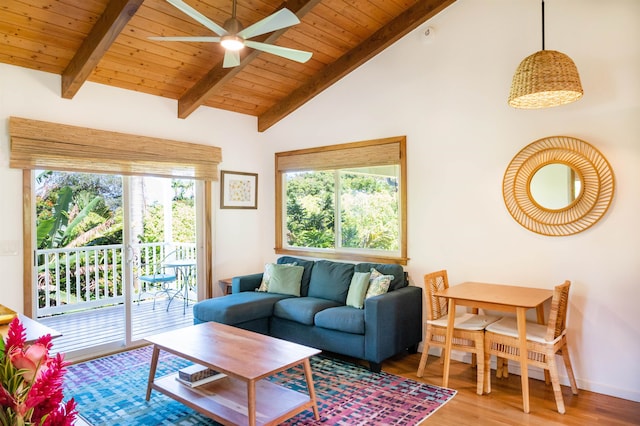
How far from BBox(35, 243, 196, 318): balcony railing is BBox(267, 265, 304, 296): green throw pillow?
1.34 meters

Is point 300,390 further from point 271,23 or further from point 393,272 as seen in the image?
point 271,23

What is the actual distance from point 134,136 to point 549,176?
3.84m

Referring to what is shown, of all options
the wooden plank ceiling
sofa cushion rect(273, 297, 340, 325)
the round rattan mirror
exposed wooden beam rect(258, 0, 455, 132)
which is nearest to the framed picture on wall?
exposed wooden beam rect(258, 0, 455, 132)

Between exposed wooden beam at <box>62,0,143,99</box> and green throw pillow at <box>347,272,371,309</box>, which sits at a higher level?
exposed wooden beam at <box>62,0,143,99</box>

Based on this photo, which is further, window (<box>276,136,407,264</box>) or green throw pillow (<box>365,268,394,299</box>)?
window (<box>276,136,407,264</box>)

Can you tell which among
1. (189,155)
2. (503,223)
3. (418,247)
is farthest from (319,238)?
(503,223)

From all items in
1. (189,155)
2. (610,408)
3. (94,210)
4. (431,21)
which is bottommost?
(610,408)

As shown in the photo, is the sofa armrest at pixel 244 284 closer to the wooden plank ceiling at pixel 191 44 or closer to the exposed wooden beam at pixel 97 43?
the wooden plank ceiling at pixel 191 44

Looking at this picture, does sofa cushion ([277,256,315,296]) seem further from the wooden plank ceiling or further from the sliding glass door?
the wooden plank ceiling

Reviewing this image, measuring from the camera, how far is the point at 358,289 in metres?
4.03

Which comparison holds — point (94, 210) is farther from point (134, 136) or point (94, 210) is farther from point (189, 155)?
point (189, 155)

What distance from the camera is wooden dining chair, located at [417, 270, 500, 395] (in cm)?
325

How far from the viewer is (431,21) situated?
4160mm

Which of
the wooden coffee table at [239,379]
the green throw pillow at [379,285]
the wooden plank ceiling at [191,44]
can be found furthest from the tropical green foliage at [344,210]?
the wooden coffee table at [239,379]
